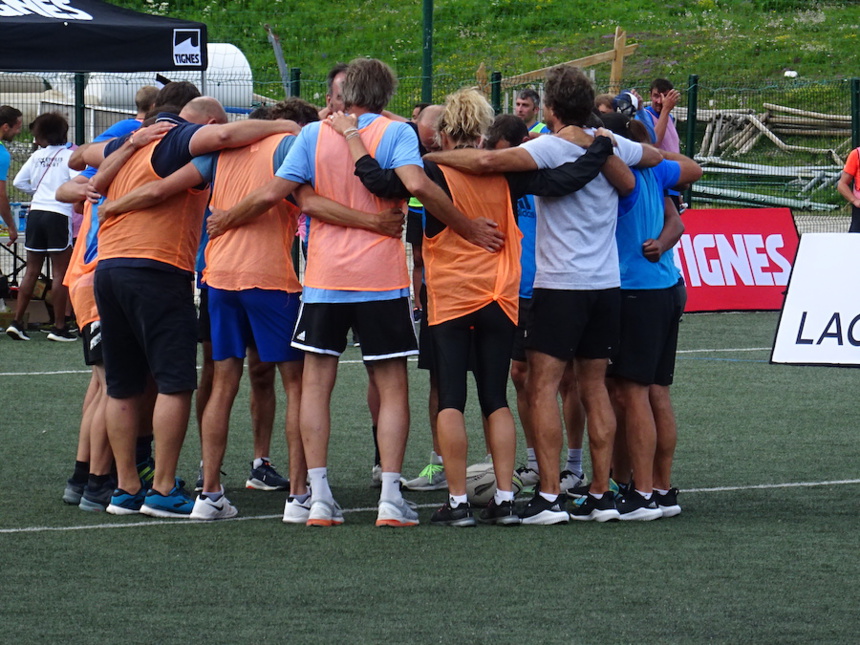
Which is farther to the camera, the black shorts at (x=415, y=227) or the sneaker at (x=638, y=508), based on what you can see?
the black shorts at (x=415, y=227)

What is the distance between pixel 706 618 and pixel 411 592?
1.05 metres

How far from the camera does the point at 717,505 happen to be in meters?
6.36

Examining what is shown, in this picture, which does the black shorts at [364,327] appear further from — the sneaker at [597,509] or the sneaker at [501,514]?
the sneaker at [597,509]

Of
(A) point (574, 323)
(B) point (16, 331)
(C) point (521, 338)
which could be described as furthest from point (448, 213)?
(B) point (16, 331)

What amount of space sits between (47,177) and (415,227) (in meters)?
4.68

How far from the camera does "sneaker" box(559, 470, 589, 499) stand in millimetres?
6645

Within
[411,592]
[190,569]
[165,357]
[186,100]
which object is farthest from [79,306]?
[411,592]

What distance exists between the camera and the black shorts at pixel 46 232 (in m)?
12.3

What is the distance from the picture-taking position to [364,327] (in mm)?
5812

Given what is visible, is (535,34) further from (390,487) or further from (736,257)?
(390,487)

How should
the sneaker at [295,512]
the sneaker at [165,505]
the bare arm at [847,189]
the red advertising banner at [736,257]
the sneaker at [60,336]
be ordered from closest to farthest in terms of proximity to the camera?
1. the sneaker at [295,512]
2. the sneaker at [165,505]
3. the sneaker at [60,336]
4. the bare arm at [847,189]
5. the red advertising banner at [736,257]

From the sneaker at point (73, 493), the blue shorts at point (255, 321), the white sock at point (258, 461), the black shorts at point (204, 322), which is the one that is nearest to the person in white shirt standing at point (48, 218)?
the white sock at point (258, 461)

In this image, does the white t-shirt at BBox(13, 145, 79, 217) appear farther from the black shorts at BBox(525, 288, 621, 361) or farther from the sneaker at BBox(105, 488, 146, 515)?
the black shorts at BBox(525, 288, 621, 361)

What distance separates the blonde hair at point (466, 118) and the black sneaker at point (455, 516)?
1.61 metres
